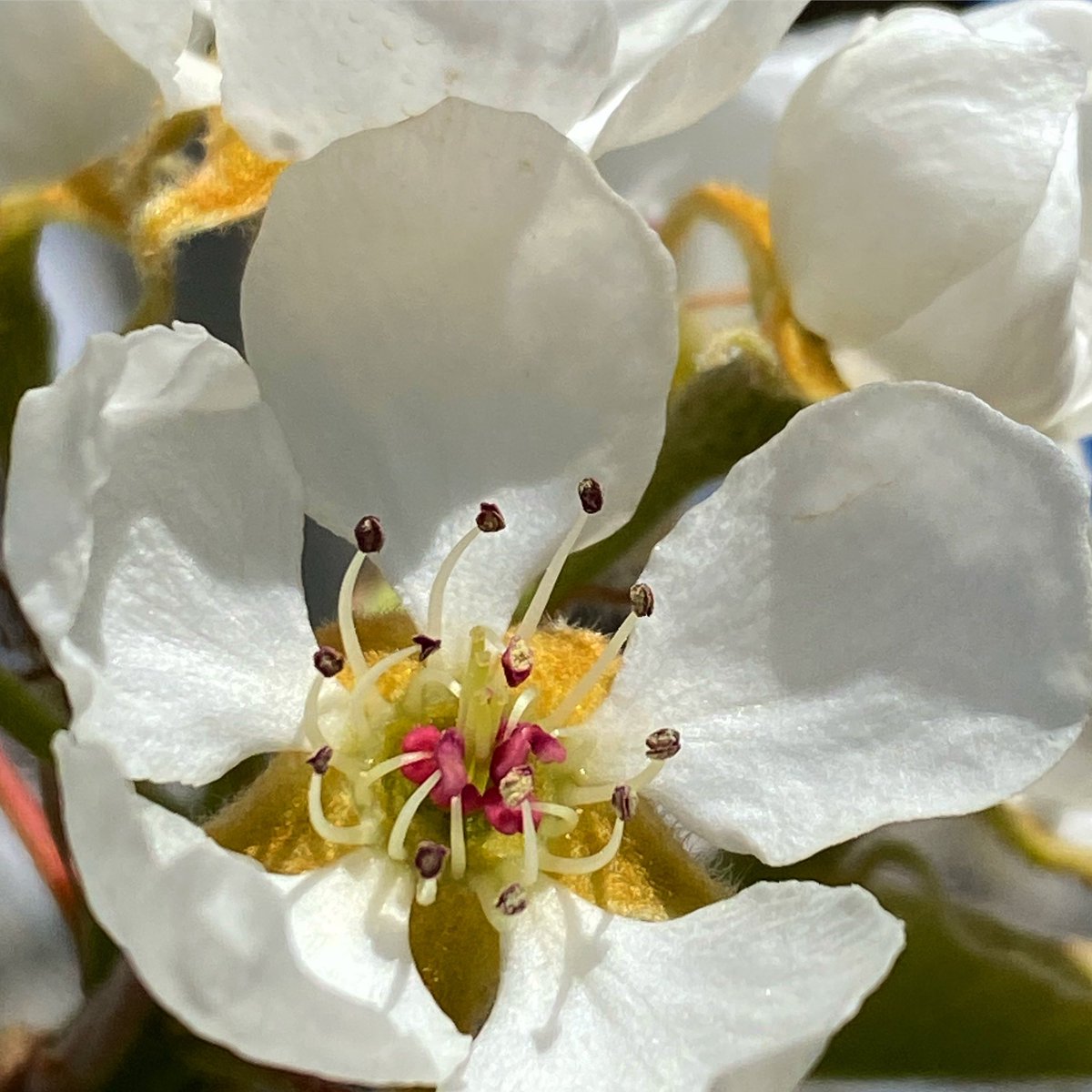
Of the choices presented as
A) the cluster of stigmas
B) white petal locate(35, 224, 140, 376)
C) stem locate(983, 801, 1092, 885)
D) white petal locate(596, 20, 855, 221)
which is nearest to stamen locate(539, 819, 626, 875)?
the cluster of stigmas

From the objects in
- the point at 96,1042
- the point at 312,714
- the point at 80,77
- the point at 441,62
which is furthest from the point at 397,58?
the point at 96,1042

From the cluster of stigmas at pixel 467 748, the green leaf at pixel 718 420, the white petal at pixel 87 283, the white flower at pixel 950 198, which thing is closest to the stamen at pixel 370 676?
the cluster of stigmas at pixel 467 748

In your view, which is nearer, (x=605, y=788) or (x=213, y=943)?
(x=213, y=943)

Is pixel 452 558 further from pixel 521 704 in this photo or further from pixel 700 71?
pixel 700 71

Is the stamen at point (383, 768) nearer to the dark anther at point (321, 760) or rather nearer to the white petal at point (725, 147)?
the dark anther at point (321, 760)

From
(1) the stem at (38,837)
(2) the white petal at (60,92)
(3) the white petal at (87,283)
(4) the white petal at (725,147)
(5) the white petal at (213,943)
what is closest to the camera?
(5) the white petal at (213,943)

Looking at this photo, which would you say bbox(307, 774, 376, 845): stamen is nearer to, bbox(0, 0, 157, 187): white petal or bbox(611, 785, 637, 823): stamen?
bbox(611, 785, 637, 823): stamen
